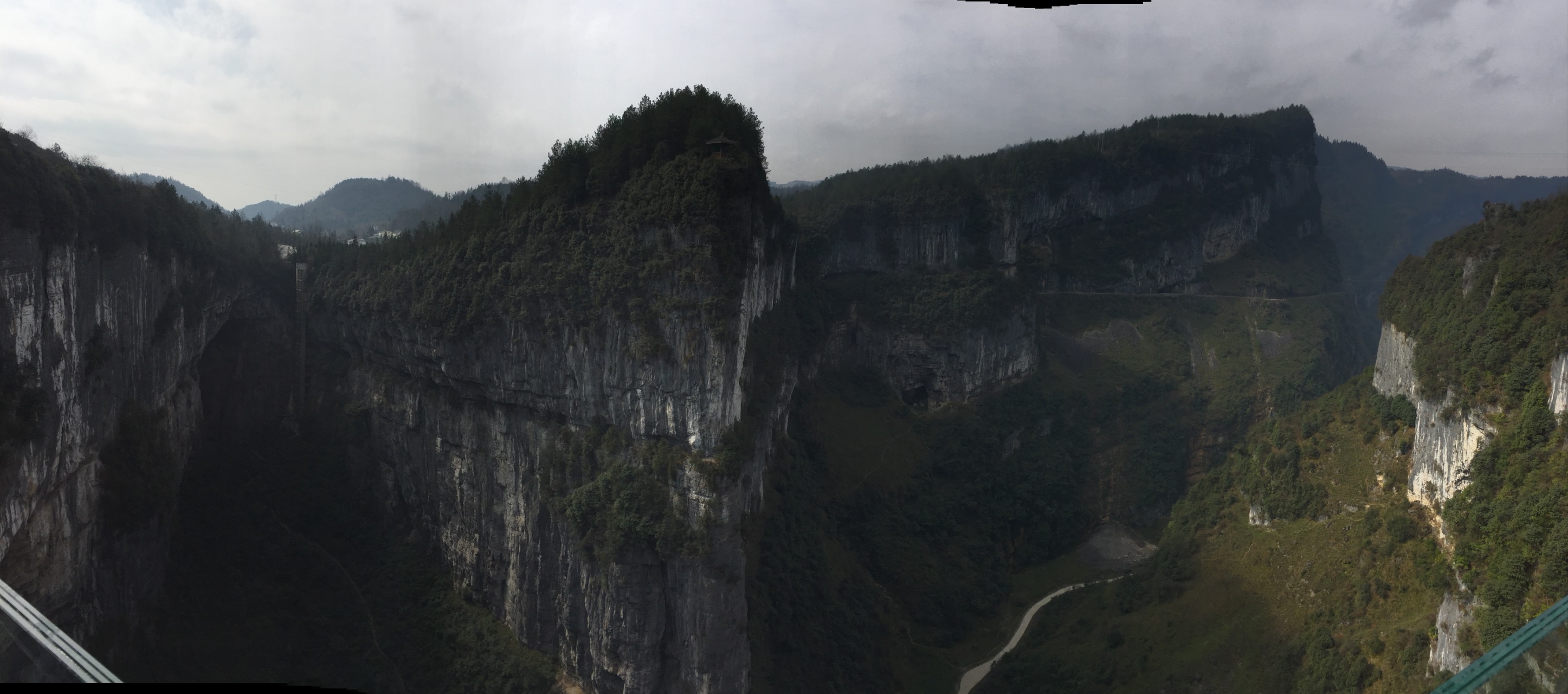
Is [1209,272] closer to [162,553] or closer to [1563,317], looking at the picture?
[1563,317]

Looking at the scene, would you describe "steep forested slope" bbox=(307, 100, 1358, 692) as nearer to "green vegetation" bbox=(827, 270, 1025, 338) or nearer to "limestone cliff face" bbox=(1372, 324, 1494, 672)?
"green vegetation" bbox=(827, 270, 1025, 338)

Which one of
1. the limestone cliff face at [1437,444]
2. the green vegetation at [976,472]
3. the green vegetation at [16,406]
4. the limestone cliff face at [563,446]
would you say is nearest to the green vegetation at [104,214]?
the green vegetation at [16,406]

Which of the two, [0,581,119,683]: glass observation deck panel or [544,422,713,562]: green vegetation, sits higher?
[0,581,119,683]: glass observation deck panel

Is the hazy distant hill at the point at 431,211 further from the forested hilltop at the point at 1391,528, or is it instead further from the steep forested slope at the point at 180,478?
the forested hilltop at the point at 1391,528

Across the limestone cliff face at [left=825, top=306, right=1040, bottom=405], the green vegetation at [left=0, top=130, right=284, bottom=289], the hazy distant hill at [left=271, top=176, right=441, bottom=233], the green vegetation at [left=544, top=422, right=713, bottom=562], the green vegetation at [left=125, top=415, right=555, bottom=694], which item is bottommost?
the green vegetation at [left=125, top=415, right=555, bottom=694]

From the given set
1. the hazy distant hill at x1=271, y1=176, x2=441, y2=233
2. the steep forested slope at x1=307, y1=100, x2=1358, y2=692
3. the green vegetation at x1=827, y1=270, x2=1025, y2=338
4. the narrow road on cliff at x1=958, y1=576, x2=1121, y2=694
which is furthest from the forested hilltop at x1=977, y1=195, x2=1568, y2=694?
the hazy distant hill at x1=271, y1=176, x2=441, y2=233

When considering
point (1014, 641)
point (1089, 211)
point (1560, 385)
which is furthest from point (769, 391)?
point (1089, 211)
